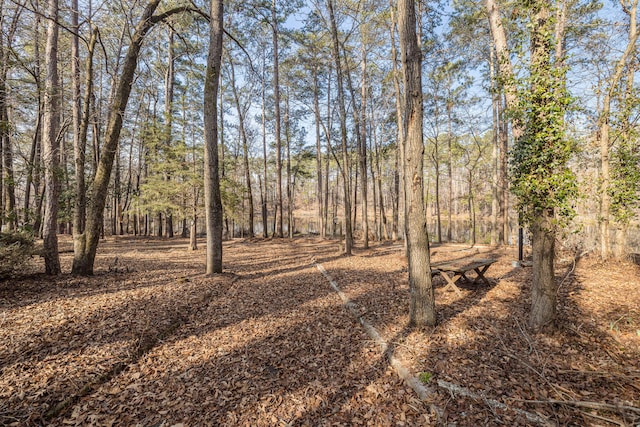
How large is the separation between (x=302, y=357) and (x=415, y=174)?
3.04 metres

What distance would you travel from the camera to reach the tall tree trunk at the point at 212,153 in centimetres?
706

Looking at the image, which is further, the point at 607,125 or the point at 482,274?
the point at 607,125

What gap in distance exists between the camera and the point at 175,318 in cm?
438

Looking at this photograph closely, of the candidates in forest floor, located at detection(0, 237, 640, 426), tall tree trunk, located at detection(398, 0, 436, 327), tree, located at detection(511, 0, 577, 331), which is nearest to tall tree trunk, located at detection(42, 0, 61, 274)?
forest floor, located at detection(0, 237, 640, 426)

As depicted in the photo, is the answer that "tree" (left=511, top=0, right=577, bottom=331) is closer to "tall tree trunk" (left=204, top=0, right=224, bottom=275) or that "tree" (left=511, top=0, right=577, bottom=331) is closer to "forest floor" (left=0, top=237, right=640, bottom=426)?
"forest floor" (left=0, top=237, right=640, bottom=426)

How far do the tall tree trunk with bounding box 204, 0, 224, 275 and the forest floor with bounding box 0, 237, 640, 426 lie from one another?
4.84 ft

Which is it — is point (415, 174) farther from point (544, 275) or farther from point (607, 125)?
point (607, 125)

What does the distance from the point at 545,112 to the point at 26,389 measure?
22.5 ft

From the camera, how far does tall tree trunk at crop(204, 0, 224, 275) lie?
23.2 ft

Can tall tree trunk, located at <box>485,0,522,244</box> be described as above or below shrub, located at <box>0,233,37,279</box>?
above

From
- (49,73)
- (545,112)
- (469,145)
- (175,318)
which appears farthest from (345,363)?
(469,145)

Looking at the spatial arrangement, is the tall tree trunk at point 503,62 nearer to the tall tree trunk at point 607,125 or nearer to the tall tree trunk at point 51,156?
the tall tree trunk at point 607,125

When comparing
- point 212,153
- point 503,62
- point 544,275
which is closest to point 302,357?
point 544,275

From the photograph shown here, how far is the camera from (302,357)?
11.3 feet
